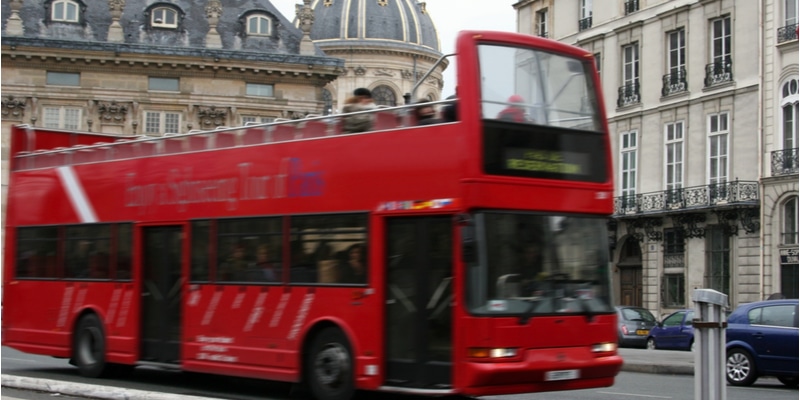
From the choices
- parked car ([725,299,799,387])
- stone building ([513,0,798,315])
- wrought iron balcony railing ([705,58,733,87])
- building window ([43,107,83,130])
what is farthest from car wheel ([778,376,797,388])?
building window ([43,107,83,130])

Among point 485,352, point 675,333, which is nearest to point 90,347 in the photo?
point 485,352

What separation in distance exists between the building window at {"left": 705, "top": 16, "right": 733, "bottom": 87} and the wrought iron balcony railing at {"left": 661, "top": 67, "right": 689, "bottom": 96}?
151 cm

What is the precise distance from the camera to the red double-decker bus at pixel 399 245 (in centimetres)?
1264

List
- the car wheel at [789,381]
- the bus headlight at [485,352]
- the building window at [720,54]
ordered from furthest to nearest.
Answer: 1. the building window at [720,54]
2. the car wheel at [789,381]
3. the bus headlight at [485,352]

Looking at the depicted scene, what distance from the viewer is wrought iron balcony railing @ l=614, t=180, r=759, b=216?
41.7 m

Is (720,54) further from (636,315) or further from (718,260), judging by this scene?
(636,315)

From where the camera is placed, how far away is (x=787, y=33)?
39719 millimetres

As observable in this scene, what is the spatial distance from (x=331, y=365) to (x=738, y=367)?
28.0 feet

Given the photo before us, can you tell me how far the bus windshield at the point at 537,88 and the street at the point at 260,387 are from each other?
154 inches

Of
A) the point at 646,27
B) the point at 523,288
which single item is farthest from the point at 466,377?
the point at 646,27

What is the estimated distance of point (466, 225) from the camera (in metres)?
12.5

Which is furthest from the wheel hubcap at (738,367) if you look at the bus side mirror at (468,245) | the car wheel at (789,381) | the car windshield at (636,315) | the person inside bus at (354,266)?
the car windshield at (636,315)

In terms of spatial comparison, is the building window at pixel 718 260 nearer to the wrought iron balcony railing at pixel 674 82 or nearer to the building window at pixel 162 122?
the wrought iron balcony railing at pixel 674 82

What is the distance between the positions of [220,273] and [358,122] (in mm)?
3076
